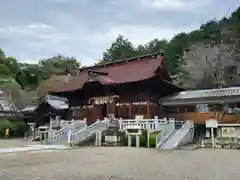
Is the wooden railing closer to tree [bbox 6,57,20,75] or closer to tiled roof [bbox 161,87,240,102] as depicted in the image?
tiled roof [bbox 161,87,240,102]

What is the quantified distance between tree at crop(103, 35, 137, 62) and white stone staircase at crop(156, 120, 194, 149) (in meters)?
36.5

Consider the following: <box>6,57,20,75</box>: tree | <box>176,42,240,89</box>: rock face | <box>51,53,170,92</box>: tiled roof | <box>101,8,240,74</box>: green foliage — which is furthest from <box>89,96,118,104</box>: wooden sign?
<box>6,57,20,75</box>: tree

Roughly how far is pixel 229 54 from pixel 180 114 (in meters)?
16.1

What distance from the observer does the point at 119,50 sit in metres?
56.4

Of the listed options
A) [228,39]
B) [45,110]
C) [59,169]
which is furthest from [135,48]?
[59,169]

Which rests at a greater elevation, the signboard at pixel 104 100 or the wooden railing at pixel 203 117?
the signboard at pixel 104 100

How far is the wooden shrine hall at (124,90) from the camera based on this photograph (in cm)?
2292

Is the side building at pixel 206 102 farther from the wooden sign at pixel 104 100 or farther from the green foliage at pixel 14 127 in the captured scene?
the green foliage at pixel 14 127

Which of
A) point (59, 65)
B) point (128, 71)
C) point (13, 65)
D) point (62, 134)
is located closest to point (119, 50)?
point (59, 65)

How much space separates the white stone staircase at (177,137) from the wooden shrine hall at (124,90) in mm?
3782

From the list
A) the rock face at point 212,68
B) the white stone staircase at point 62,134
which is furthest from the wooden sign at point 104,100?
the rock face at point 212,68

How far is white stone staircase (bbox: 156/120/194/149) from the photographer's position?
16.6 metres

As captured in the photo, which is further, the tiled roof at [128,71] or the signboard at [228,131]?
the tiled roof at [128,71]

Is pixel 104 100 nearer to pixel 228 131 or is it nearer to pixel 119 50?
pixel 228 131
